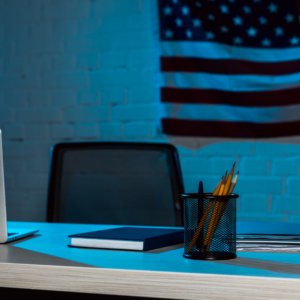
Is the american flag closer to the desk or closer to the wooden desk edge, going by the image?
the desk

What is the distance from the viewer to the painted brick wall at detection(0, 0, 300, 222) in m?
1.94

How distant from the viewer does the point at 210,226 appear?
594mm

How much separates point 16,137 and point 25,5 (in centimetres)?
71

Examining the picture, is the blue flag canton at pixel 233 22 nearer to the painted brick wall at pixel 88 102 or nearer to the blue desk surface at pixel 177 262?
the painted brick wall at pixel 88 102

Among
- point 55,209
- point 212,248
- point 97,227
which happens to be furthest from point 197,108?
point 212,248

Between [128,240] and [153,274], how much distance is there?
159mm

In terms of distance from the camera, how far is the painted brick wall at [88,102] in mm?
1942

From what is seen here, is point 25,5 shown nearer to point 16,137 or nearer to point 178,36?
point 16,137

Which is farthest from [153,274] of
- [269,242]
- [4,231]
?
[4,231]

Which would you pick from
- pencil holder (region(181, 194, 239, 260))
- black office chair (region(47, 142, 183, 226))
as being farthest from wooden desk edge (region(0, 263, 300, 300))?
black office chair (region(47, 142, 183, 226))

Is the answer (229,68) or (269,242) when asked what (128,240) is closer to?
(269,242)

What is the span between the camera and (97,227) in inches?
39.7

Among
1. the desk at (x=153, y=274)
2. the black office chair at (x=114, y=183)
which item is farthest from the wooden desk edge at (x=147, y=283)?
the black office chair at (x=114, y=183)

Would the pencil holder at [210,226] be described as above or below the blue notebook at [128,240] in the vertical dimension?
above
